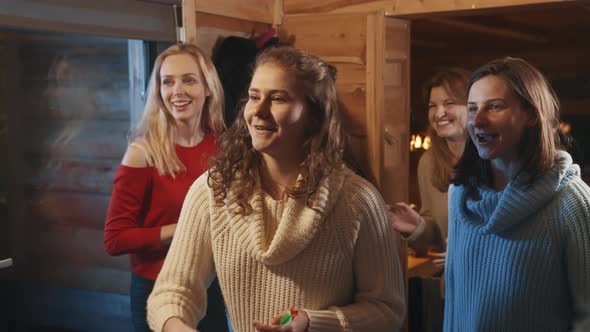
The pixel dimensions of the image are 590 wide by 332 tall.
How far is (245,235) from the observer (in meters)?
1.66

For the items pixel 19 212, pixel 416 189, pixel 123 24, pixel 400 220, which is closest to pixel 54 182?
pixel 19 212

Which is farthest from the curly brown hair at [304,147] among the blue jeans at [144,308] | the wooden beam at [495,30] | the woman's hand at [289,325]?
the wooden beam at [495,30]

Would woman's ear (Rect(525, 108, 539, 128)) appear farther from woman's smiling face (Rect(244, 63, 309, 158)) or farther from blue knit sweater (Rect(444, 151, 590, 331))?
woman's smiling face (Rect(244, 63, 309, 158))

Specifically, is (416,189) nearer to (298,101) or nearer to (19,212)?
(19,212)

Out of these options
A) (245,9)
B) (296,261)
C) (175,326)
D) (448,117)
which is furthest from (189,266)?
(245,9)

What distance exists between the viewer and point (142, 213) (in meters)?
2.39

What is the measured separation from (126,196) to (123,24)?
0.70 m

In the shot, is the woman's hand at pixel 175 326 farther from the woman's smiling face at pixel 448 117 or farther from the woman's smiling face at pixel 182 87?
the woman's smiling face at pixel 448 117

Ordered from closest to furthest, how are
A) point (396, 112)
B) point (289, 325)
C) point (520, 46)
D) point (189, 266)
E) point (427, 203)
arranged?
point (289, 325)
point (189, 266)
point (427, 203)
point (396, 112)
point (520, 46)

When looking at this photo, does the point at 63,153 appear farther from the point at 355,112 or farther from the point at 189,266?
the point at 189,266

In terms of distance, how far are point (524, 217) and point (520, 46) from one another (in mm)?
4377

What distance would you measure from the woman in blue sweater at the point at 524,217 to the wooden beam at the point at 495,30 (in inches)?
111

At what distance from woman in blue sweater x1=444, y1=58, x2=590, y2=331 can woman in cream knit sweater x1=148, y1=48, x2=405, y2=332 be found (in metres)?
0.28

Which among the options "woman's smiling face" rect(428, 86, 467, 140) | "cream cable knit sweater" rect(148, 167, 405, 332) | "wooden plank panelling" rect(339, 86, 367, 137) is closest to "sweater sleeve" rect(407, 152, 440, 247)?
"woman's smiling face" rect(428, 86, 467, 140)
